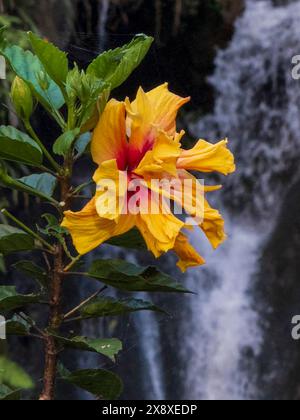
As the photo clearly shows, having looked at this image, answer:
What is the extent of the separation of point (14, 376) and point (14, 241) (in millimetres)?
1364

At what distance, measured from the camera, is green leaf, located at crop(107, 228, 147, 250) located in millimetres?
677

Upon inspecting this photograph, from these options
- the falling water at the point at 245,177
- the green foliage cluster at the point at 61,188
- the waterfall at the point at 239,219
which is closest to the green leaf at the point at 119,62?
the green foliage cluster at the point at 61,188

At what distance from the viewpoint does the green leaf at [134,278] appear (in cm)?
64

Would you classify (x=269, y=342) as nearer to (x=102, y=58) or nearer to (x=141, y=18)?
(x=141, y=18)

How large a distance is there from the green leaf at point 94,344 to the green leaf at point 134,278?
0.15 feet

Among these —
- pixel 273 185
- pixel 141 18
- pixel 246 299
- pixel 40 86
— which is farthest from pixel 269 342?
pixel 40 86

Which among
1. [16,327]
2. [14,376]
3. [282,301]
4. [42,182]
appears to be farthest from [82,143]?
[282,301]

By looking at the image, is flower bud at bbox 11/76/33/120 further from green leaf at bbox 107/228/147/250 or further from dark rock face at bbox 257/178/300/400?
dark rock face at bbox 257/178/300/400

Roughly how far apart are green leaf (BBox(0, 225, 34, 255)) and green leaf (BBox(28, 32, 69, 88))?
0.13 m

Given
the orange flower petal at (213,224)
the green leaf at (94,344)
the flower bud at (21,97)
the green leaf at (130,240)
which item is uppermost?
the flower bud at (21,97)

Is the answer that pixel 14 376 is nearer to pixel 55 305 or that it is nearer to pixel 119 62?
pixel 55 305

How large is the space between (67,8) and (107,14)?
13 cm

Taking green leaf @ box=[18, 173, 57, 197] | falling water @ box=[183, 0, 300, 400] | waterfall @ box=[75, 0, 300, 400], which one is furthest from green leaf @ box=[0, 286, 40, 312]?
falling water @ box=[183, 0, 300, 400]

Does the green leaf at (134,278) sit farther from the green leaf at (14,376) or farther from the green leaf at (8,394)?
the green leaf at (14,376)
